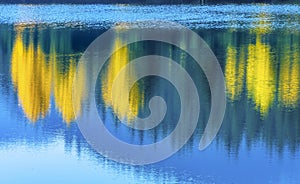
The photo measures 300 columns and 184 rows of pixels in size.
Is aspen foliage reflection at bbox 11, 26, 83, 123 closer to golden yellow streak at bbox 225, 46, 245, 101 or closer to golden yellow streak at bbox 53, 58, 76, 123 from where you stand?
golden yellow streak at bbox 53, 58, 76, 123

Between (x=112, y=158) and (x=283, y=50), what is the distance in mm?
14598

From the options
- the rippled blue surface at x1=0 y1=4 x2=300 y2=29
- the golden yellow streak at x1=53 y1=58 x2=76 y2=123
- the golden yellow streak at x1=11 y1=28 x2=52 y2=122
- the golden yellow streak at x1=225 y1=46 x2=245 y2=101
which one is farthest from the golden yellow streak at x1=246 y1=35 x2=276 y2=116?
the rippled blue surface at x1=0 y1=4 x2=300 y2=29

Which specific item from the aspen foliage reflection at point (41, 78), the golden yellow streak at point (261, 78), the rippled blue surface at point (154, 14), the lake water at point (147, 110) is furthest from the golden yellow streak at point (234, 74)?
Answer: the rippled blue surface at point (154, 14)

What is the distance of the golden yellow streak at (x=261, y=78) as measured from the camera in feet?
60.8

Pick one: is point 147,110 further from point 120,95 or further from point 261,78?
point 261,78

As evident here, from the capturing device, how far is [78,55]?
27297 millimetres

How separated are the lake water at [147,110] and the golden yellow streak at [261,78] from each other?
0.03 meters

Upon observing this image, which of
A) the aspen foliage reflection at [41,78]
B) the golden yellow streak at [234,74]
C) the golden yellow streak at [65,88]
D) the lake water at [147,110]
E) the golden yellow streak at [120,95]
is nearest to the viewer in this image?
the lake water at [147,110]

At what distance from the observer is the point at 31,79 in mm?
22734

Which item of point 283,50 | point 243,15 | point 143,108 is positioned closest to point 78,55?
point 283,50

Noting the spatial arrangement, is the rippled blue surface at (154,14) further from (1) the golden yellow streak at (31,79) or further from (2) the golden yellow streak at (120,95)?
(2) the golden yellow streak at (120,95)

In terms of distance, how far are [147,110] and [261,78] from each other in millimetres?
4948

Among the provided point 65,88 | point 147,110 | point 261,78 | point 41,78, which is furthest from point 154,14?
point 147,110

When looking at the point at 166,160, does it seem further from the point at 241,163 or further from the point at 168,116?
the point at 168,116
